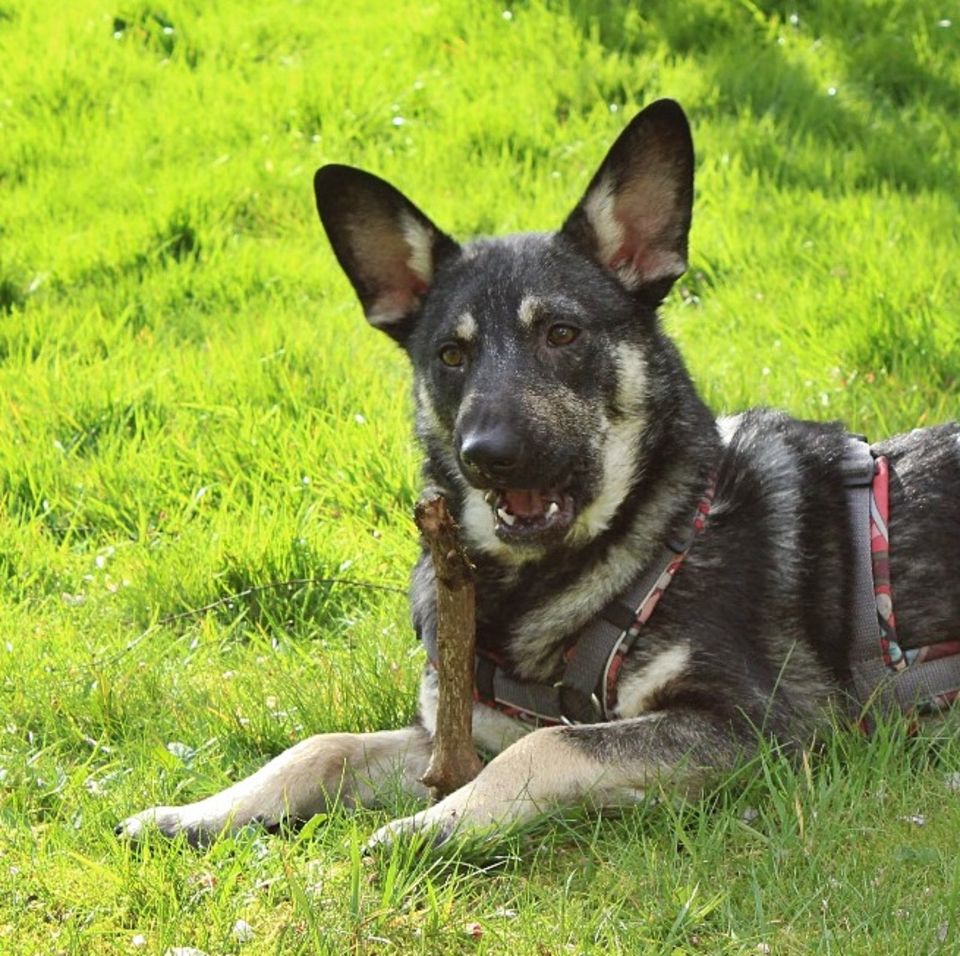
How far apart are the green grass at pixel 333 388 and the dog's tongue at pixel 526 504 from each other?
77cm

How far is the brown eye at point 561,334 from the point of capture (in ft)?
13.3

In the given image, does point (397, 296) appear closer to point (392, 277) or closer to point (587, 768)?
point (392, 277)

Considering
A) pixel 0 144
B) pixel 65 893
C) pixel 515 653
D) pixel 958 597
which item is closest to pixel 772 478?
pixel 958 597

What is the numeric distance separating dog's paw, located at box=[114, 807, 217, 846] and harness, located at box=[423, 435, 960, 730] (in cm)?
75

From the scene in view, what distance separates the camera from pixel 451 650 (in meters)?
3.68

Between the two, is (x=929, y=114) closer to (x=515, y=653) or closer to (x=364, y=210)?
(x=364, y=210)

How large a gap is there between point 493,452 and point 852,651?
3.95 feet

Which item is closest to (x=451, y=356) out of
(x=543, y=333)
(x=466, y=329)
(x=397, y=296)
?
(x=466, y=329)

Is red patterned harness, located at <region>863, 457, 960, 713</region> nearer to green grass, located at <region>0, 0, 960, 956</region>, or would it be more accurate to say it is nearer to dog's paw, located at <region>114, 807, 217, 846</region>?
green grass, located at <region>0, 0, 960, 956</region>

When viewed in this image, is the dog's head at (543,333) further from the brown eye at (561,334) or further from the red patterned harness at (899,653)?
the red patterned harness at (899,653)

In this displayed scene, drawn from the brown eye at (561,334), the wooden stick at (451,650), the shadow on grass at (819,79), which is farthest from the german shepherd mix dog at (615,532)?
the shadow on grass at (819,79)

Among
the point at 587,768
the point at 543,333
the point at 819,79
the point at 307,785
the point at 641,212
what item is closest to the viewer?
the point at 587,768

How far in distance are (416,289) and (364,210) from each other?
0.28 meters

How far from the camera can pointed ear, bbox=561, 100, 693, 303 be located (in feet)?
13.8
